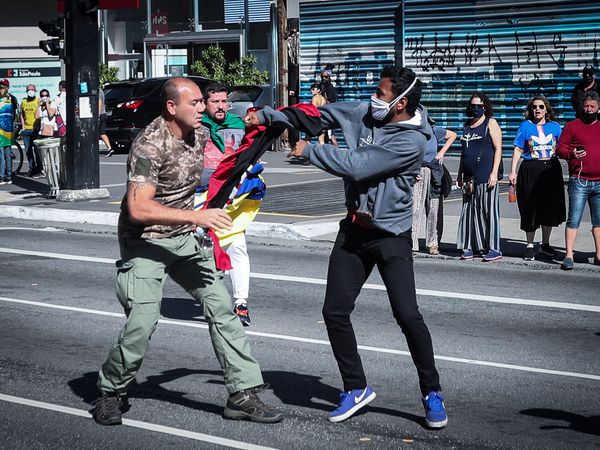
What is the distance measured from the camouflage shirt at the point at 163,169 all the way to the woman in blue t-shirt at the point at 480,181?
656 centimetres

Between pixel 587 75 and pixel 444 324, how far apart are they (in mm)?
9974

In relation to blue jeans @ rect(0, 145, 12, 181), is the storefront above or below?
above

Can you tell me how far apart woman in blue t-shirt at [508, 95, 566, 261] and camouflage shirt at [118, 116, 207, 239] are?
6855 mm

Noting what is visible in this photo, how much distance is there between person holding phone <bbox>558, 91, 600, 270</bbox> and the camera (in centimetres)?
1184

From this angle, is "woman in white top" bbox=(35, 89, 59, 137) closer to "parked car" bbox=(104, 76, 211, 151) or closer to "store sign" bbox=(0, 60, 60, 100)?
"parked car" bbox=(104, 76, 211, 151)

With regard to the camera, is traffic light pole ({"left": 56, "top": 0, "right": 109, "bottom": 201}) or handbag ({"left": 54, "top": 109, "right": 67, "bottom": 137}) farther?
handbag ({"left": 54, "top": 109, "right": 67, "bottom": 137})

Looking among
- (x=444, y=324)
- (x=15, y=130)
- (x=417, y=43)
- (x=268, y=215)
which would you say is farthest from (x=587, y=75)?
(x=15, y=130)

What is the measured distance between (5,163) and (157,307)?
17318mm

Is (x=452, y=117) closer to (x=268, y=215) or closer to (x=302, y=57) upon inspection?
(x=302, y=57)

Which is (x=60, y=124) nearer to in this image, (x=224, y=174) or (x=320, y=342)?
(x=320, y=342)

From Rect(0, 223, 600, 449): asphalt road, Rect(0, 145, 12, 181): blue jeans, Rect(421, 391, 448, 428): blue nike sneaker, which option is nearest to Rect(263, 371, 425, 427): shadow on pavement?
Rect(0, 223, 600, 449): asphalt road

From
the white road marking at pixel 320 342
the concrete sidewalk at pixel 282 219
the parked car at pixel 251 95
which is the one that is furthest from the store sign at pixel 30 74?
the white road marking at pixel 320 342

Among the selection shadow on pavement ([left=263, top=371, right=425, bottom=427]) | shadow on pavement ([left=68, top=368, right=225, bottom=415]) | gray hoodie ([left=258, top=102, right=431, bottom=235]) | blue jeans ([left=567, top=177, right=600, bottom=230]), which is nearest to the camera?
gray hoodie ([left=258, top=102, right=431, bottom=235])

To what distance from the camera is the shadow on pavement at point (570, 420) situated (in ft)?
20.6
